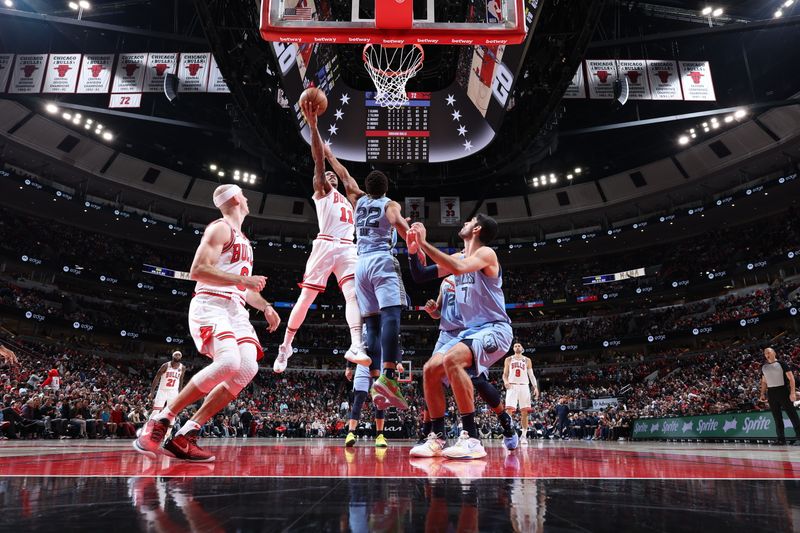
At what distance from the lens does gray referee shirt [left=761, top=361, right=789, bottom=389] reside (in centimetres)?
869

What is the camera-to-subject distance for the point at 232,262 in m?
4.16

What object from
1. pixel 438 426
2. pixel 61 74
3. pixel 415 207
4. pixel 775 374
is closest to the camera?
pixel 438 426

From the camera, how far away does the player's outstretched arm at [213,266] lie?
11.6 ft

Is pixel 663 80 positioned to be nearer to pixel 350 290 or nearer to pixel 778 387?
pixel 778 387

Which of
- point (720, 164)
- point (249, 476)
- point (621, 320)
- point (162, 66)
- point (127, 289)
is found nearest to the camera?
point (249, 476)

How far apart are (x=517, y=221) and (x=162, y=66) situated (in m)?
24.3

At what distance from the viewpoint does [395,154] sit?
15.4m

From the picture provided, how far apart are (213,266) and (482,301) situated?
2.31m

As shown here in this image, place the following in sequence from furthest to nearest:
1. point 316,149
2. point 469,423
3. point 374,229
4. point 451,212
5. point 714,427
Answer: point 451,212
point 714,427
point 374,229
point 316,149
point 469,423

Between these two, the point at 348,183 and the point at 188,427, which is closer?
the point at 188,427

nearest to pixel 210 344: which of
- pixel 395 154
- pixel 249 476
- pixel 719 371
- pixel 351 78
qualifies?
pixel 249 476

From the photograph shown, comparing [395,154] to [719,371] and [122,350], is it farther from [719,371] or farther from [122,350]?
[122,350]

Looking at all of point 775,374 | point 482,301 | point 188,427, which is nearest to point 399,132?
point 775,374

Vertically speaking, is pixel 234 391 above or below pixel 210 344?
below
